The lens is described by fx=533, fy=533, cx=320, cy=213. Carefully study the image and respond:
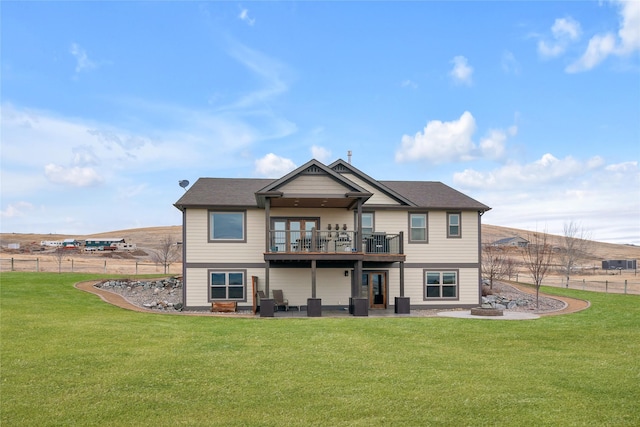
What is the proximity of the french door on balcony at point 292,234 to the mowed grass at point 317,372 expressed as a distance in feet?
20.3

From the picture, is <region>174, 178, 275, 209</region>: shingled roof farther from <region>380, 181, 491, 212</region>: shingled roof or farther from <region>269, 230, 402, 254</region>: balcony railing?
<region>380, 181, 491, 212</region>: shingled roof

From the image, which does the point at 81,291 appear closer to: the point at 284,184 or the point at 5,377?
the point at 284,184

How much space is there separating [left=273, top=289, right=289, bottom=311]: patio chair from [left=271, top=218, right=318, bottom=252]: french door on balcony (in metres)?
2.04

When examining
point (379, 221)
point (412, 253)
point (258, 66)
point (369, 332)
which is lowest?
point (369, 332)

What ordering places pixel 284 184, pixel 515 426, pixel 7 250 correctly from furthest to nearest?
pixel 7 250 → pixel 284 184 → pixel 515 426

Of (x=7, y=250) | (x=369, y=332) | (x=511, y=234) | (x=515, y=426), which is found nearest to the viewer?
(x=515, y=426)

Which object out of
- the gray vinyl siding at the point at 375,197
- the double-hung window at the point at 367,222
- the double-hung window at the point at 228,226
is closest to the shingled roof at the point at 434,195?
the gray vinyl siding at the point at 375,197

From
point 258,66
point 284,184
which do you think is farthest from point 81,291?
point 258,66

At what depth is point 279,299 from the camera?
25219mm

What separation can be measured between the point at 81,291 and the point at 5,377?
1843cm

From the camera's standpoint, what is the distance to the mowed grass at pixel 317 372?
8.53m

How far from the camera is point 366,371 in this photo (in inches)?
446

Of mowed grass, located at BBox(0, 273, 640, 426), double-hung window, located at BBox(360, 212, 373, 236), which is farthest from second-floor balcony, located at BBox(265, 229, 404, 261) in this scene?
mowed grass, located at BBox(0, 273, 640, 426)

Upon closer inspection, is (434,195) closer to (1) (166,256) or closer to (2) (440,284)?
(2) (440,284)
